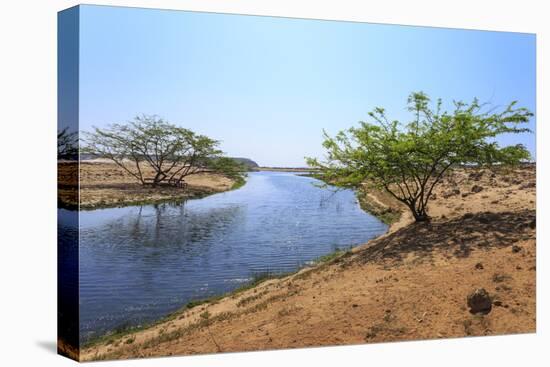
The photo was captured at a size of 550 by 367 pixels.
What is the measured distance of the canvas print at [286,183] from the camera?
7.62 m

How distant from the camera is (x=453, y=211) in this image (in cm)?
987

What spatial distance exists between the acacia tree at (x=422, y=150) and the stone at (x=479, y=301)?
60.3 inches

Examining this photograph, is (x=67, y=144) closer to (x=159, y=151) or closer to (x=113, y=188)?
(x=113, y=188)

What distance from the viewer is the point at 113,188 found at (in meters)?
7.84

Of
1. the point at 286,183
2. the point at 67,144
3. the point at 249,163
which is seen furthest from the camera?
the point at 286,183

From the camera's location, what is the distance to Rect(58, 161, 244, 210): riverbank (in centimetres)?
750

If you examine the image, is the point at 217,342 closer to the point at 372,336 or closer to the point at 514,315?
the point at 372,336

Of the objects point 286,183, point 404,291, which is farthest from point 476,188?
point 286,183

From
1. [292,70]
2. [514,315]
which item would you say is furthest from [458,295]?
[292,70]

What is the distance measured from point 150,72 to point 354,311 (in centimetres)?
376

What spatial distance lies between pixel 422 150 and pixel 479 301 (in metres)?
2.32

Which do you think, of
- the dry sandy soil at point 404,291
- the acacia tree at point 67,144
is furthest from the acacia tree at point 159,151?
the dry sandy soil at point 404,291

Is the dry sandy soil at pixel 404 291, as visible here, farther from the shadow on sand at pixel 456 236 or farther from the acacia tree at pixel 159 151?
the acacia tree at pixel 159 151

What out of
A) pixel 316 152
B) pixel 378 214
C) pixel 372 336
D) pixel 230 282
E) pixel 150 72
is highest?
pixel 150 72
